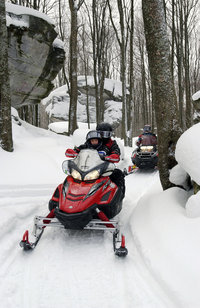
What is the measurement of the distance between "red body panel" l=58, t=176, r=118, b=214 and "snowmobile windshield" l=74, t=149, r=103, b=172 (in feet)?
0.74

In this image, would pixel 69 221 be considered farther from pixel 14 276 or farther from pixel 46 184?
pixel 46 184

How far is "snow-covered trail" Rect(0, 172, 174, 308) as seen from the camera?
2174mm

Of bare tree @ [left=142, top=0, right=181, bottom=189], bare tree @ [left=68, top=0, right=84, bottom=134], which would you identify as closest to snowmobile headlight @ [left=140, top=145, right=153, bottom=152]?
bare tree @ [left=142, top=0, right=181, bottom=189]

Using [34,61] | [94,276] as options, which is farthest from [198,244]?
[34,61]

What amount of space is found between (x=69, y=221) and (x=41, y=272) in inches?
25.7

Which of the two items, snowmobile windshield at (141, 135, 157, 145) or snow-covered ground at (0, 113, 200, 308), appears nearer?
snow-covered ground at (0, 113, 200, 308)

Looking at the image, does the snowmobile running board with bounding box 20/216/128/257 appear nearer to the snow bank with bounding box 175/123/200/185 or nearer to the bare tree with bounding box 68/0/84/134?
the snow bank with bounding box 175/123/200/185

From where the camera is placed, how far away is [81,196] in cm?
322

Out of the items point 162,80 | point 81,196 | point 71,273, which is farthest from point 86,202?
point 162,80

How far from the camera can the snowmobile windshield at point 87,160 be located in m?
3.58

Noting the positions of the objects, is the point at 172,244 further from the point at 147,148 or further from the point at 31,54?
the point at 31,54

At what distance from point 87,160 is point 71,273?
5.20 feet

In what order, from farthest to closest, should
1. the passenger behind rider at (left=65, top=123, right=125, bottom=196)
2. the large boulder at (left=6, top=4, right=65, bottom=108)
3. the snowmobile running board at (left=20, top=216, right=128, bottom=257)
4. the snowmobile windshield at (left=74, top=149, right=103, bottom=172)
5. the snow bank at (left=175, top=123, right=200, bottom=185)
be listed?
the large boulder at (left=6, top=4, right=65, bottom=108) → the passenger behind rider at (left=65, top=123, right=125, bottom=196) → the snowmobile windshield at (left=74, top=149, right=103, bottom=172) → the snow bank at (left=175, top=123, right=200, bottom=185) → the snowmobile running board at (left=20, top=216, right=128, bottom=257)

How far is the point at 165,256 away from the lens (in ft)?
Answer: 8.60
